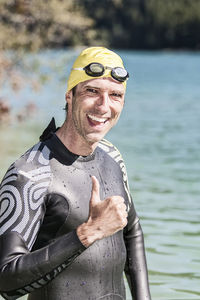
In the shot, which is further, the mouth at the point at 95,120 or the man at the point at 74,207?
the mouth at the point at 95,120

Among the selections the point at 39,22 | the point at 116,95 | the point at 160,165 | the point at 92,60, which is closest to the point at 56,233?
the point at 116,95

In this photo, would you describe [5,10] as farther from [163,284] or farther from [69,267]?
[69,267]

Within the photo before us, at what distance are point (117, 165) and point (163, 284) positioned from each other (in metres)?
4.50

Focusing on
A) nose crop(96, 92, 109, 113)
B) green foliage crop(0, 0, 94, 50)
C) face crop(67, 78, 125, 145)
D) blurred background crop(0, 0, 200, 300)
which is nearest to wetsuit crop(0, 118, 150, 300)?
face crop(67, 78, 125, 145)

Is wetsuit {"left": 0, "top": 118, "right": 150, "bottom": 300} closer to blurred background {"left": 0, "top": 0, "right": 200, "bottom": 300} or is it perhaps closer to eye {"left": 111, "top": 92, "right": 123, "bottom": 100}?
eye {"left": 111, "top": 92, "right": 123, "bottom": 100}

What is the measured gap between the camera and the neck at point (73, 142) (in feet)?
13.3

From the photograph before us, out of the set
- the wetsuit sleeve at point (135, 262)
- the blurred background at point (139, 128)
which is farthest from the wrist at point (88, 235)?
the blurred background at point (139, 128)

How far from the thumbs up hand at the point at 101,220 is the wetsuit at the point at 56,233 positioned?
0.05 metres

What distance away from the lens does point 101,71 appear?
12.9 feet

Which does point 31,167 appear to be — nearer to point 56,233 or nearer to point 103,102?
point 56,233

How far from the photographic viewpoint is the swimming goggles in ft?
13.0

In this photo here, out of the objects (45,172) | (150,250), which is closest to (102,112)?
(45,172)

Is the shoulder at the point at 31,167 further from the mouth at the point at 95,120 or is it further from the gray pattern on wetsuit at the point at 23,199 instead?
the mouth at the point at 95,120

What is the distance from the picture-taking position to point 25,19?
2489 cm
